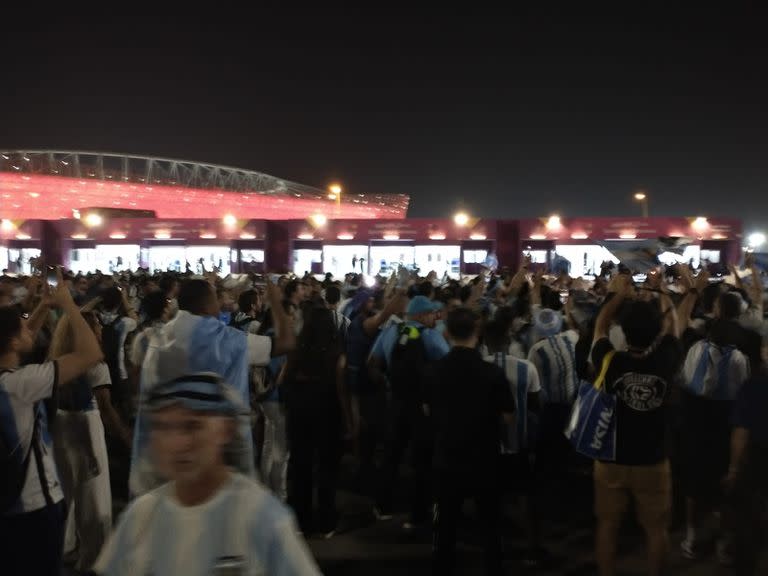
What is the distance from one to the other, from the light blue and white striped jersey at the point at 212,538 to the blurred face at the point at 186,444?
8 centimetres

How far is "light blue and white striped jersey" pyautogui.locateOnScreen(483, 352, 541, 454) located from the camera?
475 cm

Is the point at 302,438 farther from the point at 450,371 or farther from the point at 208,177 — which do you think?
the point at 208,177

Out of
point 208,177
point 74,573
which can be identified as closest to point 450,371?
point 74,573

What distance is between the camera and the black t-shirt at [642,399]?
3.94 meters

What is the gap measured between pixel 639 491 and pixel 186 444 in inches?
127

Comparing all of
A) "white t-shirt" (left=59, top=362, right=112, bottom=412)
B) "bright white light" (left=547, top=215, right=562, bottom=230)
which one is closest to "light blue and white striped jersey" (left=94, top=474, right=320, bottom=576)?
"white t-shirt" (left=59, top=362, right=112, bottom=412)

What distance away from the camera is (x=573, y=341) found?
5.89 m

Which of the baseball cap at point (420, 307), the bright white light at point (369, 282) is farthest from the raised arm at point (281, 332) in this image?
the bright white light at point (369, 282)

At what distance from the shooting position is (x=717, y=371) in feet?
16.4

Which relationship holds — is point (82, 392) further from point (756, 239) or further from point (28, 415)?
point (756, 239)

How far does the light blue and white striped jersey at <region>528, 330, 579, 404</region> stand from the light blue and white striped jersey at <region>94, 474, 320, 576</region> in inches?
167

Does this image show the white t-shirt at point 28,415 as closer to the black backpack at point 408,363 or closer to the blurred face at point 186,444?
the blurred face at point 186,444

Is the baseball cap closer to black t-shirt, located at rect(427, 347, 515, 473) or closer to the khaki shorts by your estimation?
black t-shirt, located at rect(427, 347, 515, 473)

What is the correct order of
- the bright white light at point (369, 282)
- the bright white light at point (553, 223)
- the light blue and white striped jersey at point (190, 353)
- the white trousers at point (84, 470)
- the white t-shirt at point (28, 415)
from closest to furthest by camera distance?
the white t-shirt at point (28, 415) → the light blue and white striped jersey at point (190, 353) → the white trousers at point (84, 470) → the bright white light at point (369, 282) → the bright white light at point (553, 223)
